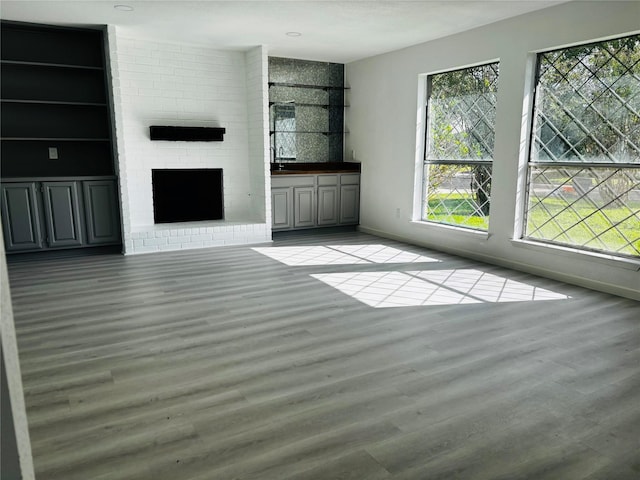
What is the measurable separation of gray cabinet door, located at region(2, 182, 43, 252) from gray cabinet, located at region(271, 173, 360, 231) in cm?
295

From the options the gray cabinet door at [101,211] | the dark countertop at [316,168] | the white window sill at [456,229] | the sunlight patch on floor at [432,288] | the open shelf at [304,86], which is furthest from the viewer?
the open shelf at [304,86]

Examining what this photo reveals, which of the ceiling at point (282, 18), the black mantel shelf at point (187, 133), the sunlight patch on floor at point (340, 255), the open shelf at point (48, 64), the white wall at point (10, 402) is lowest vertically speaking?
the sunlight patch on floor at point (340, 255)

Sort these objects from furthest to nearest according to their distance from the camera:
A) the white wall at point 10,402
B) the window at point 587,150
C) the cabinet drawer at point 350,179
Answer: the cabinet drawer at point 350,179 < the window at point 587,150 < the white wall at point 10,402

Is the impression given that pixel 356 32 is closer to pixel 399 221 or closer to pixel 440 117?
pixel 440 117

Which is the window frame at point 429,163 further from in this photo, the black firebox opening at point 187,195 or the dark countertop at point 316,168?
the black firebox opening at point 187,195

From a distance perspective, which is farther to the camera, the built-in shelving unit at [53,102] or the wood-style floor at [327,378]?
the built-in shelving unit at [53,102]

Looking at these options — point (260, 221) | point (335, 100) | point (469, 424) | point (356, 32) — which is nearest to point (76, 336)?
point (469, 424)

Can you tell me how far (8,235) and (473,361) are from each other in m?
5.14

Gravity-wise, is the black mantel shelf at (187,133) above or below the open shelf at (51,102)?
below

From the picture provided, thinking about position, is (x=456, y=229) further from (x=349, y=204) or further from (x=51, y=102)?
(x=51, y=102)

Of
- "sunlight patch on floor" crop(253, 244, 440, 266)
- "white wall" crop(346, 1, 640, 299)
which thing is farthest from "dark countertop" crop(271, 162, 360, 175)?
"sunlight patch on floor" crop(253, 244, 440, 266)

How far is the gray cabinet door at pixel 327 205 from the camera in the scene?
730 centimetres

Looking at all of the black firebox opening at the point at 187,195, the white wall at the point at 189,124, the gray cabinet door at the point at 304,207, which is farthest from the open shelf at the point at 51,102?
the gray cabinet door at the point at 304,207

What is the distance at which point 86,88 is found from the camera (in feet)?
19.4
